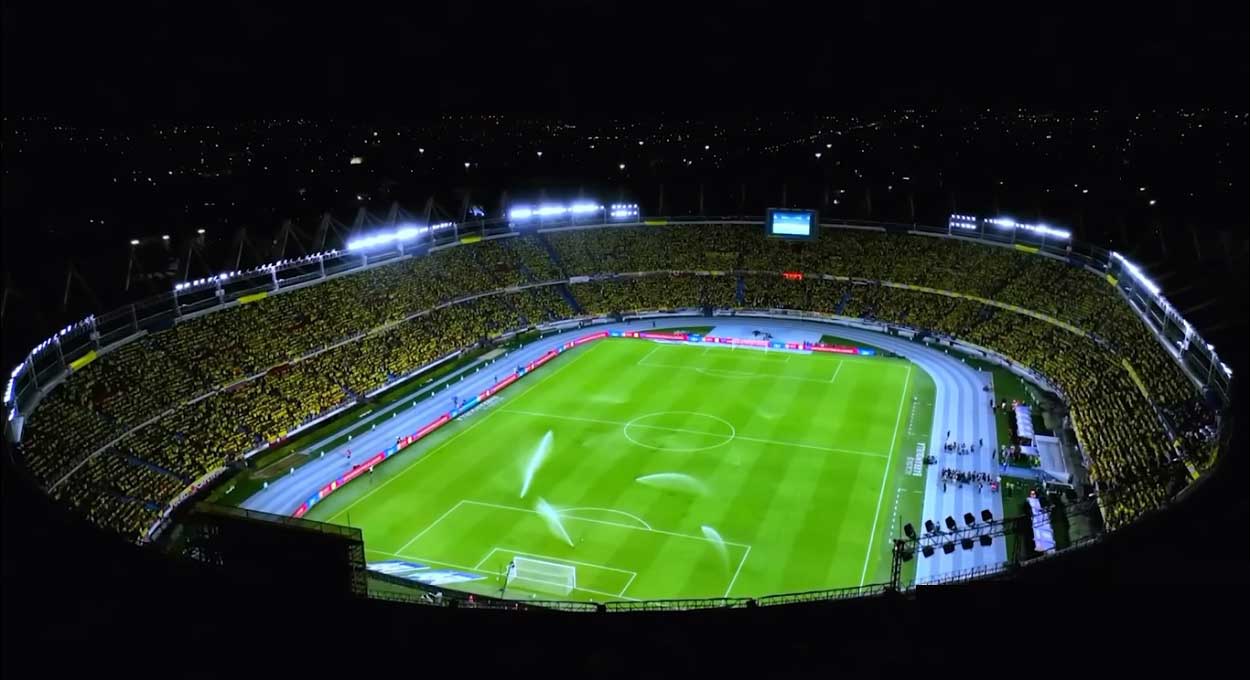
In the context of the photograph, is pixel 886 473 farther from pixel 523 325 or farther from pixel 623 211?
pixel 623 211

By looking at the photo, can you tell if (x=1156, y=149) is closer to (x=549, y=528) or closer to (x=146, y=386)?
(x=549, y=528)

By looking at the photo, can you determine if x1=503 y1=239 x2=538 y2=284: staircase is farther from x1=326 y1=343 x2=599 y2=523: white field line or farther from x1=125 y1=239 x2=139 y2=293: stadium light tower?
x1=125 y1=239 x2=139 y2=293: stadium light tower

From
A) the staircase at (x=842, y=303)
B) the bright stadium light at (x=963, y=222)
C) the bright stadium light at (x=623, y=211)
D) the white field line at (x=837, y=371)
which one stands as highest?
the bright stadium light at (x=623, y=211)

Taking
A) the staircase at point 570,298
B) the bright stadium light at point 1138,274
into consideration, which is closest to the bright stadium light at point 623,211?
the staircase at point 570,298

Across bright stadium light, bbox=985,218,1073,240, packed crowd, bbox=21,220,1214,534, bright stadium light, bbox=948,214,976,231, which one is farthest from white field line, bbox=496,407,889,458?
bright stadium light, bbox=948,214,976,231

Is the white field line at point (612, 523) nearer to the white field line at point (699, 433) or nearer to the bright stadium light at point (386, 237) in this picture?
the white field line at point (699, 433)

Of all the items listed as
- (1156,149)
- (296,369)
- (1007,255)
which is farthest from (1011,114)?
(296,369)

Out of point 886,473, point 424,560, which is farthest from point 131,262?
point 886,473
